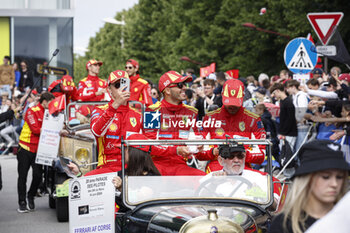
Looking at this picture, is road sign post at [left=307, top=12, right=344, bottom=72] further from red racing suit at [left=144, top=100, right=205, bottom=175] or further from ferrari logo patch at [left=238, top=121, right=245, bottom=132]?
red racing suit at [left=144, top=100, right=205, bottom=175]

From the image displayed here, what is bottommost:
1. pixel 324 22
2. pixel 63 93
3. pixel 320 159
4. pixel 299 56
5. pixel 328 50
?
pixel 63 93

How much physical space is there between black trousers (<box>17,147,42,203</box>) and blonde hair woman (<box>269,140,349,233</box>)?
28.2 feet

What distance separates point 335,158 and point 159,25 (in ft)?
190

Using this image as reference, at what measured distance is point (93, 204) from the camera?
584 centimetres

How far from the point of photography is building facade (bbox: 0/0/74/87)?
32.9 meters

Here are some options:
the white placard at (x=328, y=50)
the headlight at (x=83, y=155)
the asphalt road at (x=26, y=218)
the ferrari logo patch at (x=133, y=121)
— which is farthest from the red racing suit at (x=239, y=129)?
the white placard at (x=328, y=50)

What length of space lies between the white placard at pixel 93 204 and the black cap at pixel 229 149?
0.85 m

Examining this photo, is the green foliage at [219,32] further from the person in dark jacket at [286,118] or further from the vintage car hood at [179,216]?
the vintage car hood at [179,216]

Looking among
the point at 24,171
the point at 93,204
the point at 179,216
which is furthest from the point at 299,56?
the point at 179,216

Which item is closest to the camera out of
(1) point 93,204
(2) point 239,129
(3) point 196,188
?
(3) point 196,188

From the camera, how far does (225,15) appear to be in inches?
1588

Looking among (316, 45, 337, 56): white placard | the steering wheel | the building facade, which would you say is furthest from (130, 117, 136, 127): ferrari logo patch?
the building facade

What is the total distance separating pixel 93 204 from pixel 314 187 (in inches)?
104

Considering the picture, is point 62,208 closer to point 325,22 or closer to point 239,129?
point 239,129
